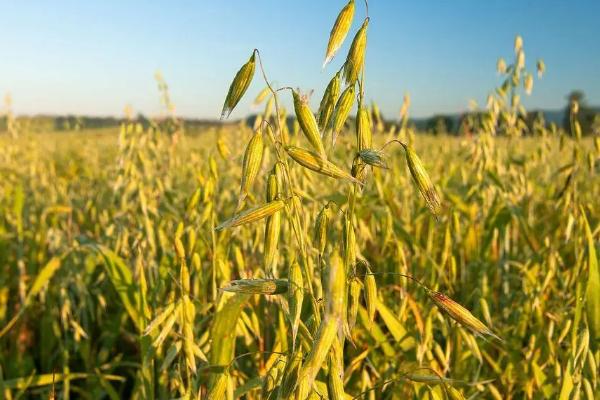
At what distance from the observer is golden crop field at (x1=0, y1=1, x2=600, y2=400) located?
62 centimetres

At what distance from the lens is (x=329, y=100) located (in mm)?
636

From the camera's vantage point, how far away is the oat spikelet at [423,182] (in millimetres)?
607

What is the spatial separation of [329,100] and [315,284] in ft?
2.23

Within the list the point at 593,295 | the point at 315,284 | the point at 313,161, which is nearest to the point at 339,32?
the point at 313,161

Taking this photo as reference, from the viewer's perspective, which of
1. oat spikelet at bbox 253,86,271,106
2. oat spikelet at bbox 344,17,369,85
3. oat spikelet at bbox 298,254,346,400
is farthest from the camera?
oat spikelet at bbox 253,86,271,106

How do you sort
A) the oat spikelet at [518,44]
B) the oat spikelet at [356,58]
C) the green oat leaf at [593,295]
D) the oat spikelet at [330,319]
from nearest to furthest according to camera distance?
the oat spikelet at [330,319] < the oat spikelet at [356,58] < the green oat leaf at [593,295] < the oat spikelet at [518,44]

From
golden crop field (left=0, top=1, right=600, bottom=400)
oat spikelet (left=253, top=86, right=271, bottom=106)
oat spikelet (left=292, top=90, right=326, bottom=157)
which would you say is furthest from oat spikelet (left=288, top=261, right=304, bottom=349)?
oat spikelet (left=253, top=86, right=271, bottom=106)

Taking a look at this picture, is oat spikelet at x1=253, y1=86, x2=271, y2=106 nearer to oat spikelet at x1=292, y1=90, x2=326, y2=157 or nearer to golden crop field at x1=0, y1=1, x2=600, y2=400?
golden crop field at x1=0, y1=1, x2=600, y2=400

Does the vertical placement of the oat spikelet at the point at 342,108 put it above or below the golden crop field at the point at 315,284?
above

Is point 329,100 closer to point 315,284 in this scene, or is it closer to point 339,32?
point 339,32

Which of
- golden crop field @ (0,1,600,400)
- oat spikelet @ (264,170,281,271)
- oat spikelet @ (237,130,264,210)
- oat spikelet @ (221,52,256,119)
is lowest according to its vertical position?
golden crop field @ (0,1,600,400)

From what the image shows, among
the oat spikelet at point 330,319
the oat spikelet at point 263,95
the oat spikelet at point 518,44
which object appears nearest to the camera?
the oat spikelet at point 330,319

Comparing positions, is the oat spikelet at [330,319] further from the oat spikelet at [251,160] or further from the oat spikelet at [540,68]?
the oat spikelet at [540,68]

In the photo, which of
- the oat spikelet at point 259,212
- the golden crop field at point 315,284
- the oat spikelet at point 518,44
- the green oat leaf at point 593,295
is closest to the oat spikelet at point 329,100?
the golden crop field at point 315,284
